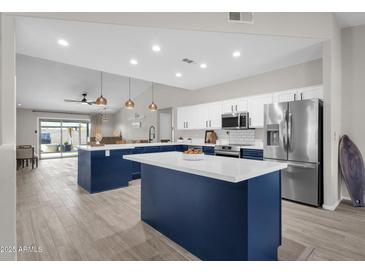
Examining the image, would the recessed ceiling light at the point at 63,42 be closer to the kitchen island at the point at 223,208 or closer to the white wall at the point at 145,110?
the kitchen island at the point at 223,208

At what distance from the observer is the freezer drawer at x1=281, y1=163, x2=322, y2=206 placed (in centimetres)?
315

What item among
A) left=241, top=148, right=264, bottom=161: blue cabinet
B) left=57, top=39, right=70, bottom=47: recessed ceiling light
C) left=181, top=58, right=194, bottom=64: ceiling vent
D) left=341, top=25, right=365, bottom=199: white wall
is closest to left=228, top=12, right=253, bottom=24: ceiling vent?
left=181, top=58, right=194, bottom=64: ceiling vent

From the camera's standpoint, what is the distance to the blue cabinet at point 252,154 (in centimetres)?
409

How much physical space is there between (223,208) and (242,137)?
376 cm

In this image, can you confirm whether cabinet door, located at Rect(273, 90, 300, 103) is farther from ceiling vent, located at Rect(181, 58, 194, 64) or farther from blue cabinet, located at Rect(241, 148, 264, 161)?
ceiling vent, located at Rect(181, 58, 194, 64)

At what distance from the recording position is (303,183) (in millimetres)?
3283

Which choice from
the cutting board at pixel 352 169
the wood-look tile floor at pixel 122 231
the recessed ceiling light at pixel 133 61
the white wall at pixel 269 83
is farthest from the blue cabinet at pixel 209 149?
the recessed ceiling light at pixel 133 61

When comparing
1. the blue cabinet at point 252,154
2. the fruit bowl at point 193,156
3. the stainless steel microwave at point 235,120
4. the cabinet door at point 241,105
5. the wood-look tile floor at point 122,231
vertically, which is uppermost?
the cabinet door at point 241,105

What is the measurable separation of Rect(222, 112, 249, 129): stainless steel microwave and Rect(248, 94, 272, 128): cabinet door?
12 cm

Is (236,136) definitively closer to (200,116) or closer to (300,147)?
(200,116)

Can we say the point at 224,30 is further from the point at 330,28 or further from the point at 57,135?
the point at 57,135

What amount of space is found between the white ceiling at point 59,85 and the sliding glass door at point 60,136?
36.6 inches

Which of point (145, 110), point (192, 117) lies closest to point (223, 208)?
point (192, 117)
